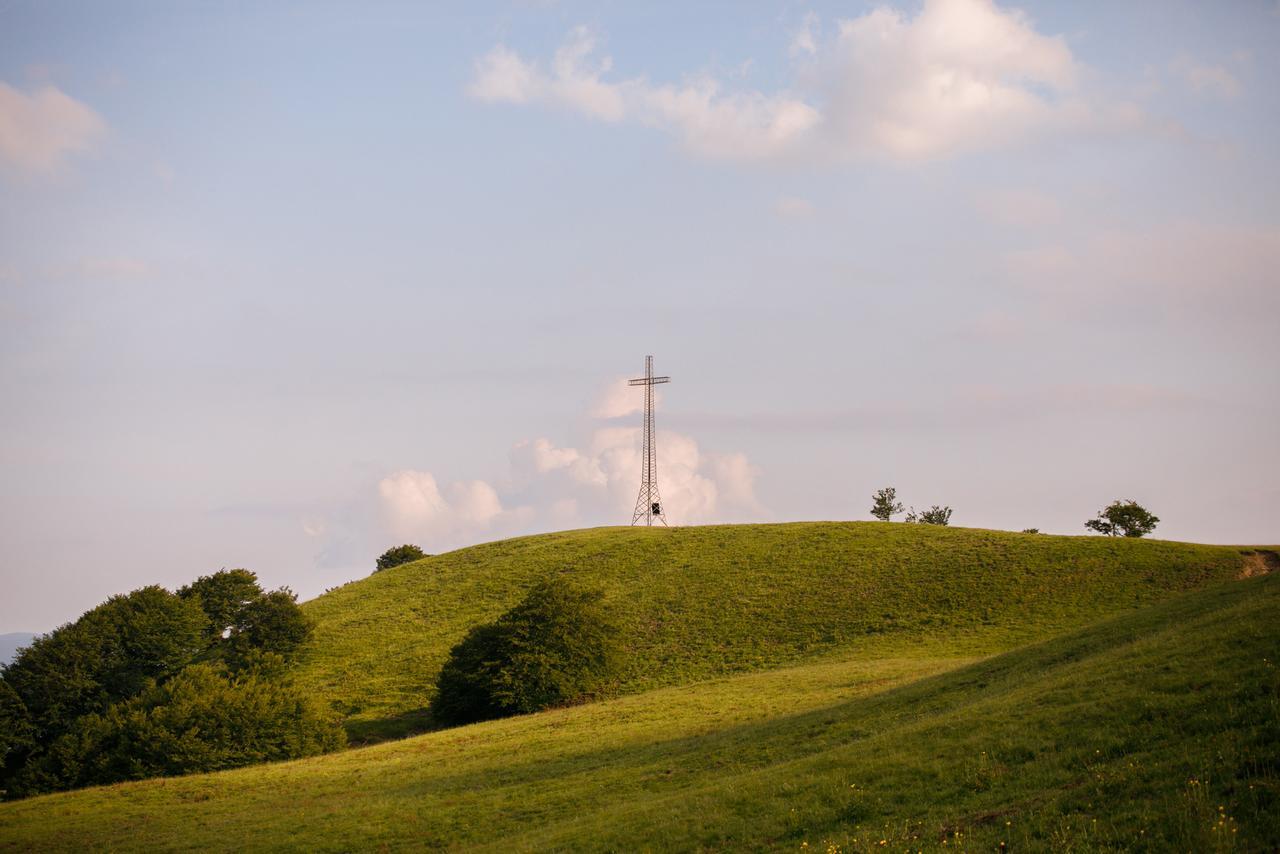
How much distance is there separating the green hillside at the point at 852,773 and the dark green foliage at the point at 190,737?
377 cm

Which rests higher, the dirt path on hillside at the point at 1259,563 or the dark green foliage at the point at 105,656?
the dirt path on hillside at the point at 1259,563

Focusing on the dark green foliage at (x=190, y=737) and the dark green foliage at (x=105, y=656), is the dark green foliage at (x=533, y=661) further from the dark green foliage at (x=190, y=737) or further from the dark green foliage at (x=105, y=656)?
the dark green foliage at (x=105, y=656)

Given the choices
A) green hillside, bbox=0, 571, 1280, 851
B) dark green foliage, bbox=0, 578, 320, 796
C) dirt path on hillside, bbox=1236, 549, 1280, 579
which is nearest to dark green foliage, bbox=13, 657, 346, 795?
dark green foliage, bbox=0, 578, 320, 796

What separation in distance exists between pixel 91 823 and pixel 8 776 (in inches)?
1015

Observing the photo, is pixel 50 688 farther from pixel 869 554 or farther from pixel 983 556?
pixel 983 556

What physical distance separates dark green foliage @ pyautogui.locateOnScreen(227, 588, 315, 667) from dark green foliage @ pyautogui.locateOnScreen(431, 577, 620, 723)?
65.2 feet

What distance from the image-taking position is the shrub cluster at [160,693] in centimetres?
4556

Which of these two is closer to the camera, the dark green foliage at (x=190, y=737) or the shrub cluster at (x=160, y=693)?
the dark green foliage at (x=190, y=737)

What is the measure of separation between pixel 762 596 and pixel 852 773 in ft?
176

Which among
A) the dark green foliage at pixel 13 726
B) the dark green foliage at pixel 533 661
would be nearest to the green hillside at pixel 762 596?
the dark green foliage at pixel 533 661

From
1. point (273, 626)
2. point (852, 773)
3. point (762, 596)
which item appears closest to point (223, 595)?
point (273, 626)

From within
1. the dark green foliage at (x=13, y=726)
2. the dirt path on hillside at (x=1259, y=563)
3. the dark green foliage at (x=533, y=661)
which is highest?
the dirt path on hillside at (x=1259, y=563)

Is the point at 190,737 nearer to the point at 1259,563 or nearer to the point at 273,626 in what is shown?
the point at 273,626

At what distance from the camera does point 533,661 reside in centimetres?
5416
